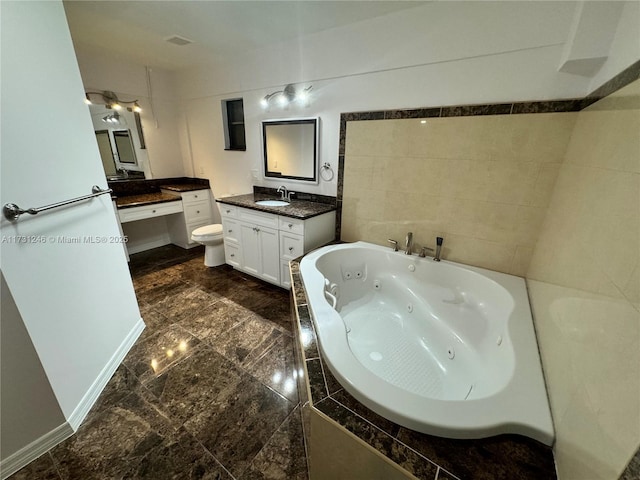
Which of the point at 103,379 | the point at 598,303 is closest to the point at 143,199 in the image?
the point at 103,379

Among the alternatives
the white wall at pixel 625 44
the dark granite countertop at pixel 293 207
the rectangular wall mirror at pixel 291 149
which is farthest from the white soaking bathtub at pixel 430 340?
the white wall at pixel 625 44

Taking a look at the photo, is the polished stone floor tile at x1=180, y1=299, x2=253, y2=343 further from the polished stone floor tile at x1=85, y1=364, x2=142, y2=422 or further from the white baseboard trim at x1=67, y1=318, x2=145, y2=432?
the polished stone floor tile at x1=85, y1=364, x2=142, y2=422

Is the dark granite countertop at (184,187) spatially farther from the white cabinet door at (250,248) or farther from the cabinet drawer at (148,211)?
the white cabinet door at (250,248)

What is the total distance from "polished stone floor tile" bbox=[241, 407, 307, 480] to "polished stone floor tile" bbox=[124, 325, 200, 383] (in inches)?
34.7

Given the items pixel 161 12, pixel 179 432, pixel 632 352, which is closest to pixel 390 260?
pixel 632 352

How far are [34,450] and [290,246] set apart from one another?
1845 millimetres

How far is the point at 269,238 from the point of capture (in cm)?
246

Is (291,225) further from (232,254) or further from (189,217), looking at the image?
(189,217)

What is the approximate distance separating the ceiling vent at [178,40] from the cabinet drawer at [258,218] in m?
1.66

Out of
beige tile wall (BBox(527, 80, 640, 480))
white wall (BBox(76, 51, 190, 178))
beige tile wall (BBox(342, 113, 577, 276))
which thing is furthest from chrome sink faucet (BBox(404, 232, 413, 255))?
white wall (BBox(76, 51, 190, 178))

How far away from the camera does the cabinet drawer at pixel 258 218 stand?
2369 millimetres

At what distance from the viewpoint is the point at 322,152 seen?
243 cm

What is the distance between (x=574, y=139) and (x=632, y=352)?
4.64 ft

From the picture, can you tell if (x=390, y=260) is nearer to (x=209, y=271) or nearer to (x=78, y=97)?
(x=209, y=271)
